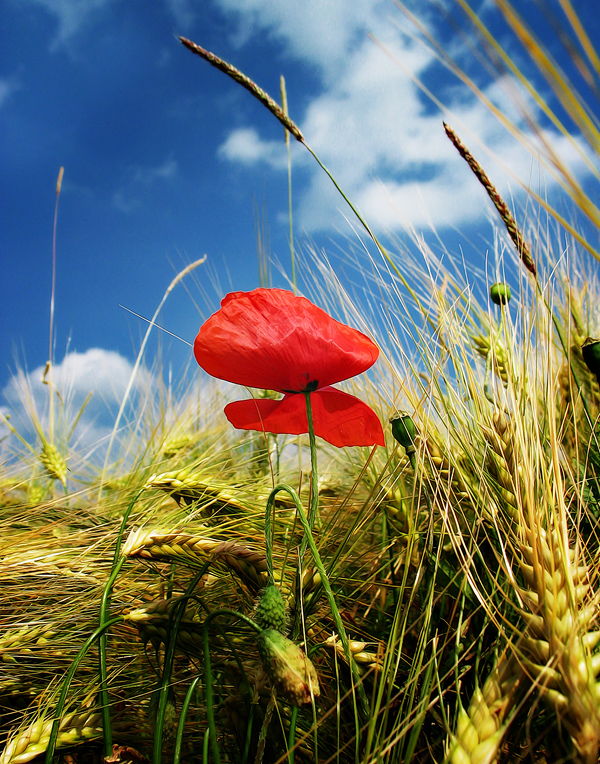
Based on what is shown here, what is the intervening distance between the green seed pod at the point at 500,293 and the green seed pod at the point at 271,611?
48cm

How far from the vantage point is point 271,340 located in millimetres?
529

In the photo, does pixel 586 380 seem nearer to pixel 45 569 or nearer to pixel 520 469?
pixel 520 469

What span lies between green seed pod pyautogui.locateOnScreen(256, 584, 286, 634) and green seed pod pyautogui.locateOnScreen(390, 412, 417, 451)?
257mm

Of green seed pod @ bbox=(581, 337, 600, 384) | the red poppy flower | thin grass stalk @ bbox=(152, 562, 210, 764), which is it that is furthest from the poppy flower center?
green seed pod @ bbox=(581, 337, 600, 384)

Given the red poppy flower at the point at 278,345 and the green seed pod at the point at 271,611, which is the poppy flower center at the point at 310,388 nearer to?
the red poppy flower at the point at 278,345

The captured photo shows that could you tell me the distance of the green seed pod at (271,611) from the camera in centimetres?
37

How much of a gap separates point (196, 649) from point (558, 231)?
0.86m

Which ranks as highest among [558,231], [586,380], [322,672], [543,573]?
[558,231]

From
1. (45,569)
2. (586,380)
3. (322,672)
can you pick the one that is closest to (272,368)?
(322,672)

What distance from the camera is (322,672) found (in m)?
0.56

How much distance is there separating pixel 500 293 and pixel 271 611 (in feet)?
1.76

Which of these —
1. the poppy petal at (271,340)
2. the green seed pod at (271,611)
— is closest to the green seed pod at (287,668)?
the green seed pod at (271,611)

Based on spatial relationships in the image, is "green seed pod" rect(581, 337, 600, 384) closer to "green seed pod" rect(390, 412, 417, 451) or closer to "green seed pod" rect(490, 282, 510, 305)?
"green seed pod" rect(490, 282, 510, 305)

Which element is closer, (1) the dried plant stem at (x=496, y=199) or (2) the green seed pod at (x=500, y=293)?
(1) the dried plant stem at (x=496, y=199)
